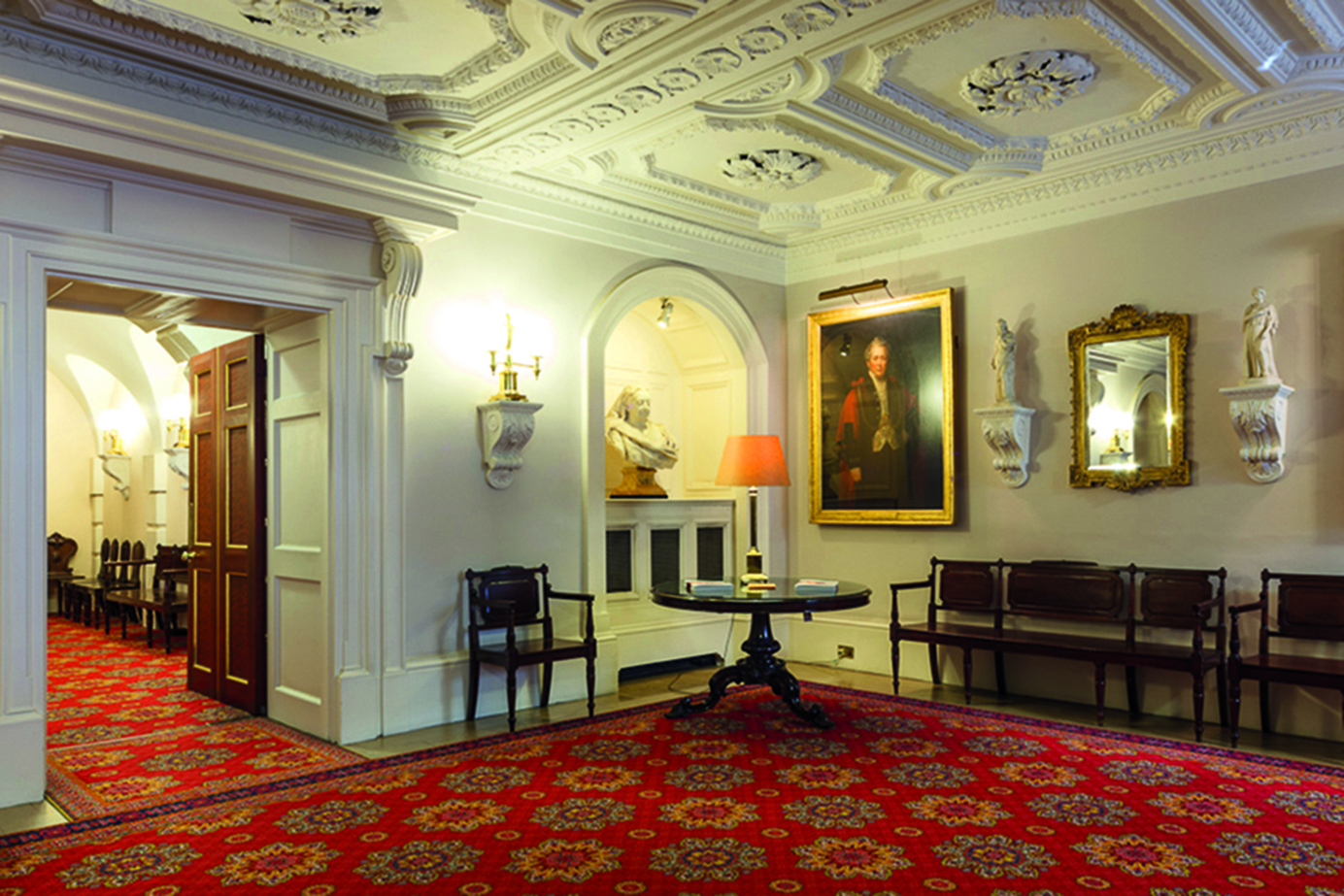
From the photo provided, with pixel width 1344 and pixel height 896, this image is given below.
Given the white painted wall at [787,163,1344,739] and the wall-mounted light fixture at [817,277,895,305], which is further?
the wall-mounted light fixture at [817,277,895,305]

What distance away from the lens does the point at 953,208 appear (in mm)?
7371

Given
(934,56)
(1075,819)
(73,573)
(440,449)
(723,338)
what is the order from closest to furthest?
(1075,819) < (934,56) < (440,449) < (723,338) < (73,573)

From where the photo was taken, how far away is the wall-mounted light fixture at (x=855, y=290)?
7728 mm

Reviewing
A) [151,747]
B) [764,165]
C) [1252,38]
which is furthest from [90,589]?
[1252,38]

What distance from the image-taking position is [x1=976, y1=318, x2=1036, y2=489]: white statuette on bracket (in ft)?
22.5

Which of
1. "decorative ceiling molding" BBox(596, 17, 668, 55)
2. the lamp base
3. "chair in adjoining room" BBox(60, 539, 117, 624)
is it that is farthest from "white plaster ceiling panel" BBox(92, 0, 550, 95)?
"chair in adjoining room" BBox(60, 539, 117, 624)

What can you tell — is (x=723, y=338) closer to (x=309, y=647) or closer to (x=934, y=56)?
(x=934, y=56)

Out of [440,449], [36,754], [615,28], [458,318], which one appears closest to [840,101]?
[615,28]

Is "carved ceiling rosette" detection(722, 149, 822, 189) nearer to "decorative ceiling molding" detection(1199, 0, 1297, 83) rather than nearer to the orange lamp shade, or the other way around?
the orange lamp shade

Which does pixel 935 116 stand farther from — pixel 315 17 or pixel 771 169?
pixel 315 17

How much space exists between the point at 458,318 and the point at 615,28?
2.42 m

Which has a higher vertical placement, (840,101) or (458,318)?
(840,101)

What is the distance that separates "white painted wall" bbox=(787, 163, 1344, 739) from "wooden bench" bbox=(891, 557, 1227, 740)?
0.19 m

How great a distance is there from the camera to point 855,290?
7.89 meters
